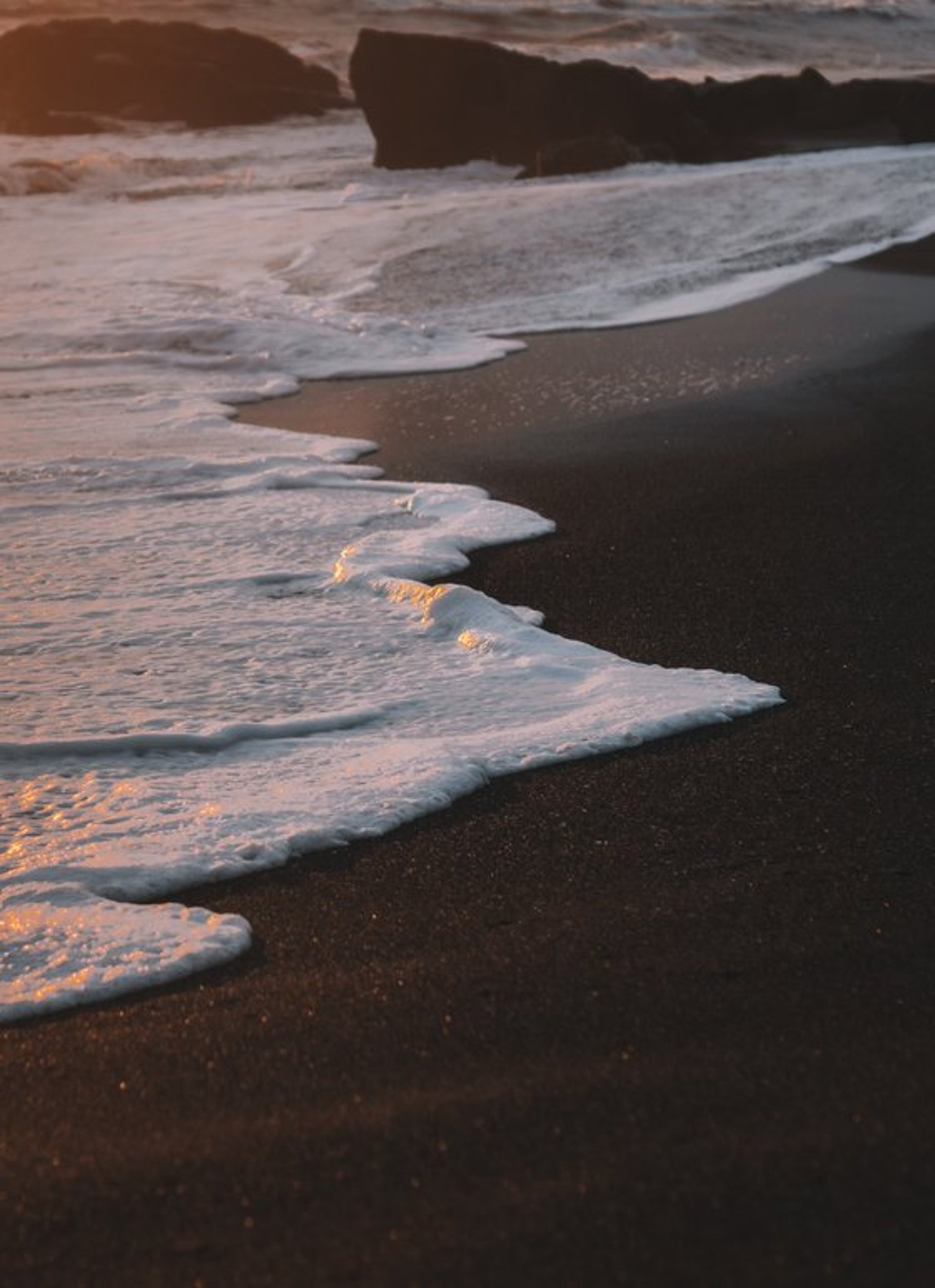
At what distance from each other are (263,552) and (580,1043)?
254 cm

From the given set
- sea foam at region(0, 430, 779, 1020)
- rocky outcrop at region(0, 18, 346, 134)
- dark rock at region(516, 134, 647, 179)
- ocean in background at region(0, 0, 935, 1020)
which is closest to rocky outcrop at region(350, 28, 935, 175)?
dark rock at region(516, 134, 647, 179)

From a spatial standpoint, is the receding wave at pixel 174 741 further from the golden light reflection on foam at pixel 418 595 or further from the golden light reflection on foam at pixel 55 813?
the golden light reflection on foam at pixel 418 595

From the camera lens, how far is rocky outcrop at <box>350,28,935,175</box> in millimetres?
16000

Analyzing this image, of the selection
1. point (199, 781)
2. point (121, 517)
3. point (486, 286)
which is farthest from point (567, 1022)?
point (486, 286)

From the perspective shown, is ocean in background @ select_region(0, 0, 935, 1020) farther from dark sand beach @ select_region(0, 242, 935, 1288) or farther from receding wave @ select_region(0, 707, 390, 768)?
dark sand beach @ select_region(0, 242, 935, 1288)

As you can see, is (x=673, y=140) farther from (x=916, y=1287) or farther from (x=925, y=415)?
(x=916, y=1287)

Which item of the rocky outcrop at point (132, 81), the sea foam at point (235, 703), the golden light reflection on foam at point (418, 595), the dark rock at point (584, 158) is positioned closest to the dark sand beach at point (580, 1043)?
the sea foam at point (235, 703)

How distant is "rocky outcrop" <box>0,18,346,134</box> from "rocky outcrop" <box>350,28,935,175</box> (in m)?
6.29

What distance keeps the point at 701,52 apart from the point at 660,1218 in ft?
99.1

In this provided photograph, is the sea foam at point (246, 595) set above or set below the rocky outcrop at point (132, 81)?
below

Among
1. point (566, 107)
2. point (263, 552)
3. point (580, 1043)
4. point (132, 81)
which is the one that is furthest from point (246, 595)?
point (132, 81)

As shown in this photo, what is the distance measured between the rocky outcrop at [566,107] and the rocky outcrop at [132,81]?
629 cm

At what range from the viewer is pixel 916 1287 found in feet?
5.17

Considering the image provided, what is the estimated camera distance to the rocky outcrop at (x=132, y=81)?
22641mm
